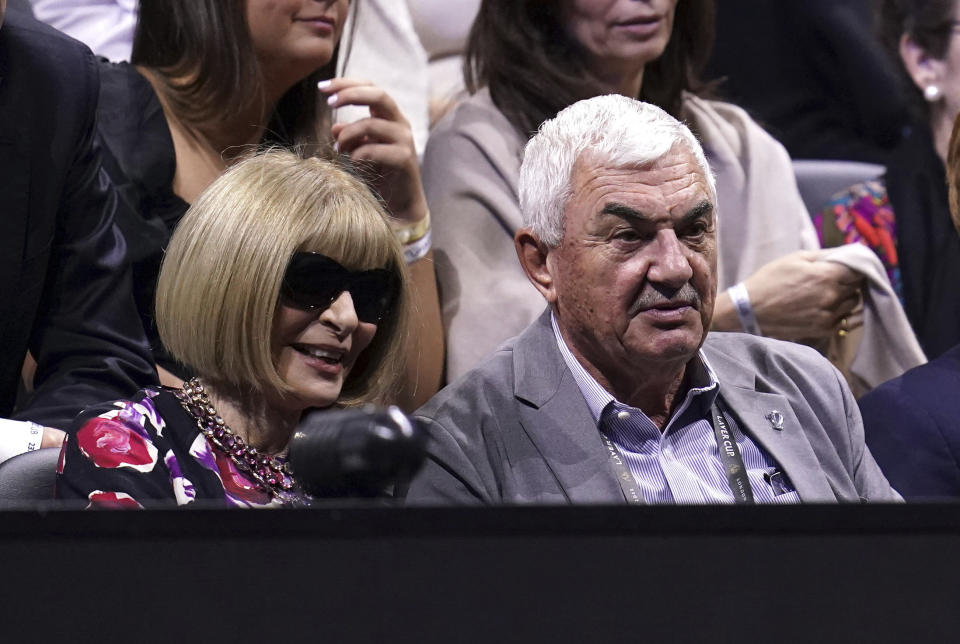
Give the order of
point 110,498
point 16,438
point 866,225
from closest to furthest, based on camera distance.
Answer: point 110,498
point 16,438
point 866,225

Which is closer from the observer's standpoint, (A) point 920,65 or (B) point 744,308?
(B) point 744,308

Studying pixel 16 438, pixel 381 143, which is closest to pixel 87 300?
pixel 16 438

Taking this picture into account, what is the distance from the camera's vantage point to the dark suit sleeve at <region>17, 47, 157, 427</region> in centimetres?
178

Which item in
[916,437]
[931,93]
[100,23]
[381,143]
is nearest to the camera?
[916,437]

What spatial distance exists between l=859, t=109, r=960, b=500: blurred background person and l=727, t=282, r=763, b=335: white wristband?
0.30 metres

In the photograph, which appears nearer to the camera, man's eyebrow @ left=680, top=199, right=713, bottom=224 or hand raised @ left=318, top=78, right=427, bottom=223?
man's eyebrow @ left=680, top=199, right=713, bottom=224

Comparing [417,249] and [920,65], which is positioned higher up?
[920,65]

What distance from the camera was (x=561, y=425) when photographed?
159 cm

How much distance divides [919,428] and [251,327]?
925 millimetres

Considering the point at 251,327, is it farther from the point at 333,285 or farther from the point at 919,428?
the point at 919,428

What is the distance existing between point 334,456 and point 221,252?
678mm

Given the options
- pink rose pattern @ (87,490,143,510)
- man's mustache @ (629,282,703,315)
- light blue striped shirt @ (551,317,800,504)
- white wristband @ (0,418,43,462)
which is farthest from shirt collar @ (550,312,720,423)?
white wristband @ (0,418,43,462)

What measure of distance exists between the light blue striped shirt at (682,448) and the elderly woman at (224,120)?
36 cm

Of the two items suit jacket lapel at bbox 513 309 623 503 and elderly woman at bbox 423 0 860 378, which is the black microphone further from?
elderly woman at bbox 423 0 860 378
